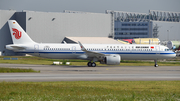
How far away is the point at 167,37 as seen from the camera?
145 meters

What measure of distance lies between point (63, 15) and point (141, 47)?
4467 centimetres

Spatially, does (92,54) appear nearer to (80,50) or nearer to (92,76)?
(80,50)

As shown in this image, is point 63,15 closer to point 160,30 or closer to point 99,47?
point 99,47

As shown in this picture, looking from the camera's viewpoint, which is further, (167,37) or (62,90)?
(167,37)

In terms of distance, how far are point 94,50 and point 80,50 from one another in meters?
2.30

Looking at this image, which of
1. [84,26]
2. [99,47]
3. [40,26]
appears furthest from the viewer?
Answer: [84,26]

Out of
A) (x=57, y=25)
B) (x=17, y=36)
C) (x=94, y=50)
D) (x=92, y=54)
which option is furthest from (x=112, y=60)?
(x=57, y=25)

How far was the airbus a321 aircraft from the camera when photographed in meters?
41.6

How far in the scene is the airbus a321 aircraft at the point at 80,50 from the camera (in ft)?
136

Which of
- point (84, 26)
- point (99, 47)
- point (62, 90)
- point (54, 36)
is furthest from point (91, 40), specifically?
point (62, 90)

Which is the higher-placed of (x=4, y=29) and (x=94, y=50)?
(x=4, y=29)

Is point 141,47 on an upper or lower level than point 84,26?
lower

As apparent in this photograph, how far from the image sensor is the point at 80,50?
4231cm

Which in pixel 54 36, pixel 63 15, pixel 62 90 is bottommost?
pixel 62 90
